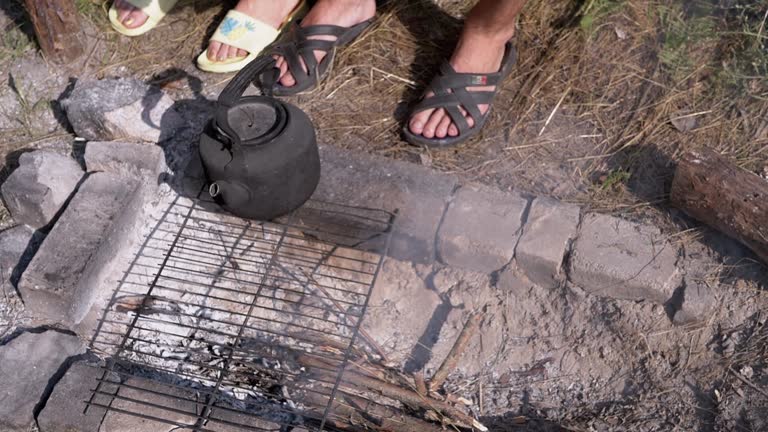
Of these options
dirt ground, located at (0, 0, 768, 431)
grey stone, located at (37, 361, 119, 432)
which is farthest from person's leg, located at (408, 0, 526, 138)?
grey stone, located at (37, 361, 119, 432)

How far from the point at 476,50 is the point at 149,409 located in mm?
1838

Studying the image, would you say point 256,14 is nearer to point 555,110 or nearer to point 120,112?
point 120,112

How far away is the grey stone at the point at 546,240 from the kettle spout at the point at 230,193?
3.15 feet

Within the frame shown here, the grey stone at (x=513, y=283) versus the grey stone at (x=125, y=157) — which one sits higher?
the grey stone at (x=125, y=157)

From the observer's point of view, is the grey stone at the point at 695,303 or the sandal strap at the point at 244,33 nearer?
the grey stone at the point at 695,303

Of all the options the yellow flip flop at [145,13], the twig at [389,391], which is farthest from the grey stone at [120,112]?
the twig at [389,391]

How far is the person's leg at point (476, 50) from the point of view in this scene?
3.09 meters

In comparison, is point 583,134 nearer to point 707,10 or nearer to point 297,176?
point 707,10

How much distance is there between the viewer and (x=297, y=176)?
8.92ft

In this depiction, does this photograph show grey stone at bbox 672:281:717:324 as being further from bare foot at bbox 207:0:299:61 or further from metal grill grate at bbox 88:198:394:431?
bare foot at bbox 207:0:299:61

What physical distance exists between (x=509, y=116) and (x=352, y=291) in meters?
1.03

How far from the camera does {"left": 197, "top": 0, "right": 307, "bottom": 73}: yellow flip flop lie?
11.1ft

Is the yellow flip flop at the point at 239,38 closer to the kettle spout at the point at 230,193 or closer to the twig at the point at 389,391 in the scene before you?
the kettle spout at the point at 230,193

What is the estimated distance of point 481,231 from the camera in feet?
9.12
